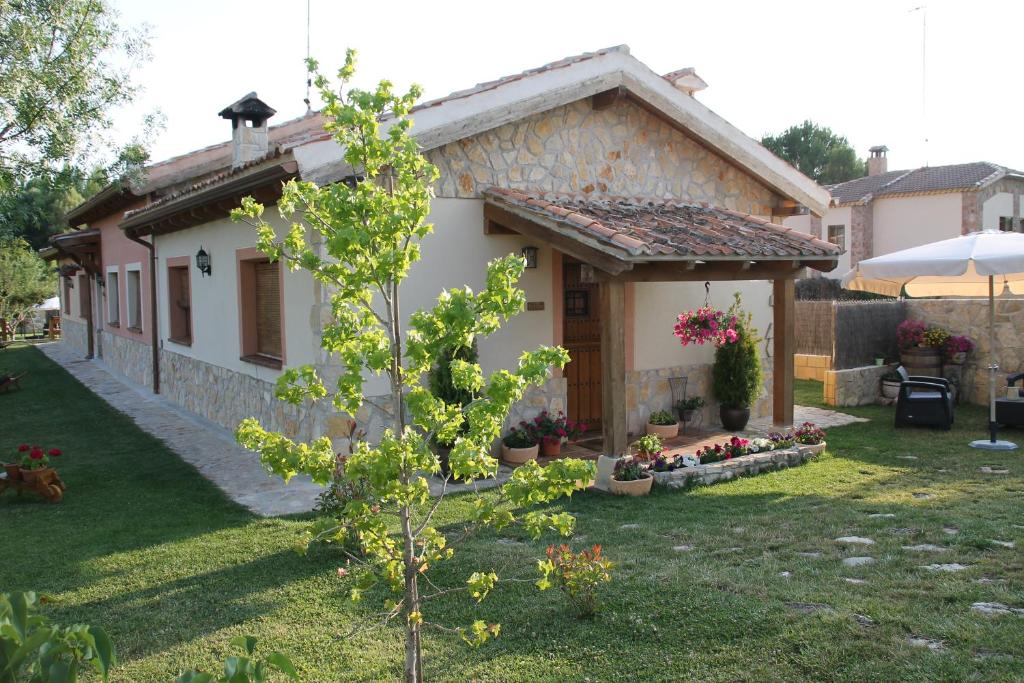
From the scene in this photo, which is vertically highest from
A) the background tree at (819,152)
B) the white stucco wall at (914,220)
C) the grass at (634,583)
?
the background tree at (819,152)

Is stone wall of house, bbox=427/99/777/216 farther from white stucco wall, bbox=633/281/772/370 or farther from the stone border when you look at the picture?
the stone border

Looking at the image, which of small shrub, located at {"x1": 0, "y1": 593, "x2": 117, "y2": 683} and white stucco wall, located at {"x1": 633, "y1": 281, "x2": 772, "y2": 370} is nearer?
small shrub, located at {"x1": 0, "y1": 593, "x2": 117, "y2": 683}

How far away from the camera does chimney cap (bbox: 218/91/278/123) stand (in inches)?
504

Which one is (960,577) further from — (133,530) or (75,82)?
(75,82)

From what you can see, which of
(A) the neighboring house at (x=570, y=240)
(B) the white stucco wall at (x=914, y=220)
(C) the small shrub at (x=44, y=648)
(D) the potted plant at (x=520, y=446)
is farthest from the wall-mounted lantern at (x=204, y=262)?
(B) the white stucco wall at (x=914, y=220)

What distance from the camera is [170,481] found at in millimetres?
8680

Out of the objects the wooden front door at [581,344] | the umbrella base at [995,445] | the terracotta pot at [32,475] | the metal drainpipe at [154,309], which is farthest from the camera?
the metal drainpipe at [154,309]

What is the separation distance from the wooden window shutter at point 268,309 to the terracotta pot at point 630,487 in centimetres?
450

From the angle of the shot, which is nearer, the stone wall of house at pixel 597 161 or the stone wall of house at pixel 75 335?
the stone wall of house at pixel 597 161

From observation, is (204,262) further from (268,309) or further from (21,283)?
(21,283)

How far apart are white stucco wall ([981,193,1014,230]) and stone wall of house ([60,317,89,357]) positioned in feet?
91.4

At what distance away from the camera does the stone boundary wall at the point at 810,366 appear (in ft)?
51.7

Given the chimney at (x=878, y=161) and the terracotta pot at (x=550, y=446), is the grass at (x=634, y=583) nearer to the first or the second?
the terracotta pot at (x=550, y=446)

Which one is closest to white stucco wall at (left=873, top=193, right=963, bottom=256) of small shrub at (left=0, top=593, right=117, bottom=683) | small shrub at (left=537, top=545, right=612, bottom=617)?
small shrub at (left=537, top=545, right=612, bottom=617)
